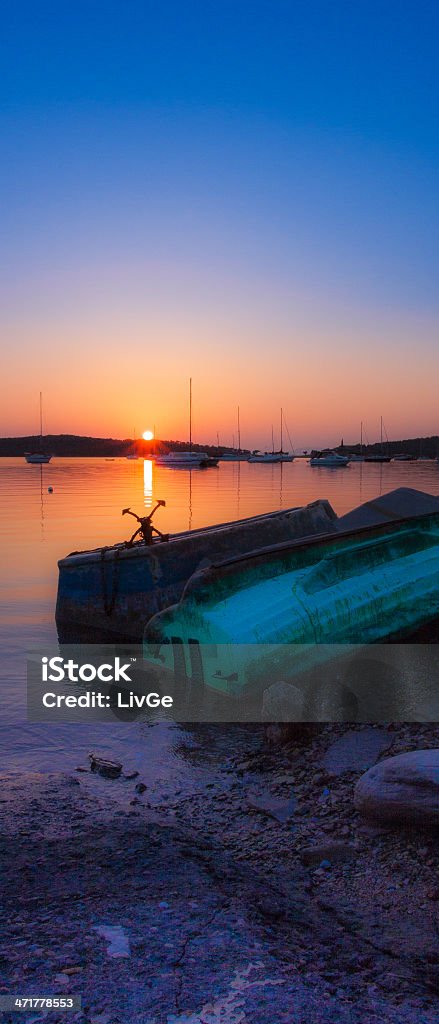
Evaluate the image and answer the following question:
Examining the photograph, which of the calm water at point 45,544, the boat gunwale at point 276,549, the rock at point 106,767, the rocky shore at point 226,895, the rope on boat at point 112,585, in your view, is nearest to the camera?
the rocky shore at point 226,895

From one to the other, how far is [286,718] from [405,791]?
1.70 meters

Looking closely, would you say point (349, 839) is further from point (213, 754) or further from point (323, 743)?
point (213, 754)

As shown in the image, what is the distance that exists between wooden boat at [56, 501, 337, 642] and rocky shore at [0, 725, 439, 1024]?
13.7 ft

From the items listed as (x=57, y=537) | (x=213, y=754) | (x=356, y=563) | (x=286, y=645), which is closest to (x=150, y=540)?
(x=356, y=563)

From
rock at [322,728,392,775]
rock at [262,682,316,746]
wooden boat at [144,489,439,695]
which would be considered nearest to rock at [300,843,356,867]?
rock at [322,728,392,775]

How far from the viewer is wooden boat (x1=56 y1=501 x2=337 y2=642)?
9523 mm

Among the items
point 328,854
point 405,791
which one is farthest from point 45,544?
point 405,791

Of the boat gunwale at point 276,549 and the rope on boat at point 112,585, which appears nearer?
the boat gunwale at point 276,549

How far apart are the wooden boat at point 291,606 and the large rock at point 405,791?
2.28 metres

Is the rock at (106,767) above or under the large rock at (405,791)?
under

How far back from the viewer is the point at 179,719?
22.6 ft

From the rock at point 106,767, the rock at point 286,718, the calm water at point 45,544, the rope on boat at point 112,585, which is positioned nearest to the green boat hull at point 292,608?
the rock at point 286,718

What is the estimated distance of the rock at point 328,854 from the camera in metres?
3.98

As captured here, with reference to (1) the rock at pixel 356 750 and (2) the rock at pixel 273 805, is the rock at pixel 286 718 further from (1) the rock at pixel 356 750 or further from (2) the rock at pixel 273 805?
(2) the rock at pixel 273 805
